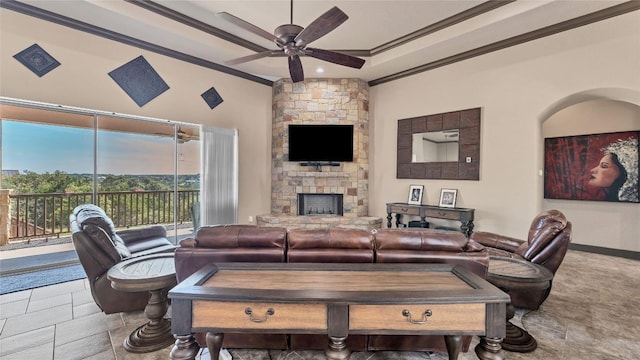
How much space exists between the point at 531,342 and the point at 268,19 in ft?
16.2

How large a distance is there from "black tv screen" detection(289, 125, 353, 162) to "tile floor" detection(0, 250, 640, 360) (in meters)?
4.04

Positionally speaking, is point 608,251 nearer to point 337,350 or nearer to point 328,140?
point 328,140

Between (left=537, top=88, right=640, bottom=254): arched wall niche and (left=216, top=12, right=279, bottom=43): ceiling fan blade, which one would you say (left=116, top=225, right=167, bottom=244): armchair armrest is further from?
(left=537, top=88, right=640, bottom=254): arched wall niche

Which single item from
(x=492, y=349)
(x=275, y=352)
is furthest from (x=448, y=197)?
(x=275, y=352)

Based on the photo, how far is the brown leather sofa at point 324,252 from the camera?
1898 mm

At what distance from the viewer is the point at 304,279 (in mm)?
1601

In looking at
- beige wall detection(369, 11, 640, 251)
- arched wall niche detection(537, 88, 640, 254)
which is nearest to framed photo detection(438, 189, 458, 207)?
beige wall detection(369, 11, 640, 251)

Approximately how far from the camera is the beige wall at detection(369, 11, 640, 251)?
3707mm

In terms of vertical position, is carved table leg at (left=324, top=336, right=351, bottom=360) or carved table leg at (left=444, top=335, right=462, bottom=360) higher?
Result: carved table leg at (left=324, top=336, right=351, bottom=360)

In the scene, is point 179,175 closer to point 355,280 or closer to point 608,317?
point 355,280

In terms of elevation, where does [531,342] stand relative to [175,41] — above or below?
below

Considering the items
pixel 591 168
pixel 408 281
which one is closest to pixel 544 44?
pixel 591 168

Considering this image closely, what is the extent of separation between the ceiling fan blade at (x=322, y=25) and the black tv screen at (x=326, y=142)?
3.12 m

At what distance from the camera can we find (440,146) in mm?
5375
